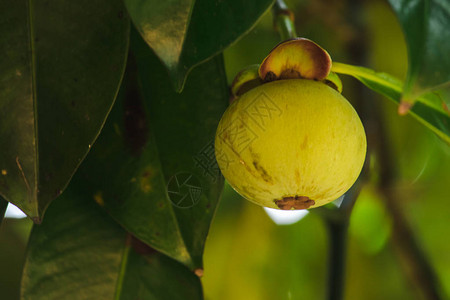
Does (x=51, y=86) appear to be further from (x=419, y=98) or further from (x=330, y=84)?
(x=419, y=98)

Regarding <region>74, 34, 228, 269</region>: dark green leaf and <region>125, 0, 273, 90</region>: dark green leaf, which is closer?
<region>125, 0, 273, 90</region>: dark green leaf

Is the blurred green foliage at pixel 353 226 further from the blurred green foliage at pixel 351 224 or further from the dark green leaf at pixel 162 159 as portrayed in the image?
the dark green leaf at pixel 162 159

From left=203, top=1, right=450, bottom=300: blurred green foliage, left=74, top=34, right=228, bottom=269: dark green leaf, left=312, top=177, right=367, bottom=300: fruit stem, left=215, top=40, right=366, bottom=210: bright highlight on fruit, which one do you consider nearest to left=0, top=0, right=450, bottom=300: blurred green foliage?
left=203, top=1, right=450, bottom=300: blurred green foliage

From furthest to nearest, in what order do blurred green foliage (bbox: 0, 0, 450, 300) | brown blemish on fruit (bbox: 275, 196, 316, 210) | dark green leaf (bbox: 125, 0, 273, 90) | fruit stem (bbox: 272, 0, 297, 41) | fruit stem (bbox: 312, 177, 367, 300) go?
blurred green foliage (bbox: 0, 0, 450, 300)
fruit stem (bbox: 312, 177, 367, 300)
fruit stem (bbox: 272, 0, 297, 41)
brown blemish on fruit (bbox: 275, 196, 316, 210)
dark green leaf (bbox: 125, 0, 273, 90)

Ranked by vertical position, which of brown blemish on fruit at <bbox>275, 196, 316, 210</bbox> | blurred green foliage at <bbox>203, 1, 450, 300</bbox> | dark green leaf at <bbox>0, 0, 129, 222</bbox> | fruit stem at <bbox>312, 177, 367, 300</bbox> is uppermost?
dark green leaf at <bbox>0, 0, 129, 222</bbox>

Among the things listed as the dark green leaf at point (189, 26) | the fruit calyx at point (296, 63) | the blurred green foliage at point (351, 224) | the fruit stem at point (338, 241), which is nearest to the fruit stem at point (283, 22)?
the fruit calyx at point (296, 63)

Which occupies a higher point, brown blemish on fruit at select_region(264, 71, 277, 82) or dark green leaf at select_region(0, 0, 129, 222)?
dark green leaf at select_region(0, 0, 129, 222)

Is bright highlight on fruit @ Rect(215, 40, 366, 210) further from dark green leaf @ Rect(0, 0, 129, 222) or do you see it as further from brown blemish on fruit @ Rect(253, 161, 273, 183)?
dark green leaf @ Rect(0, 0, 129, 222)
